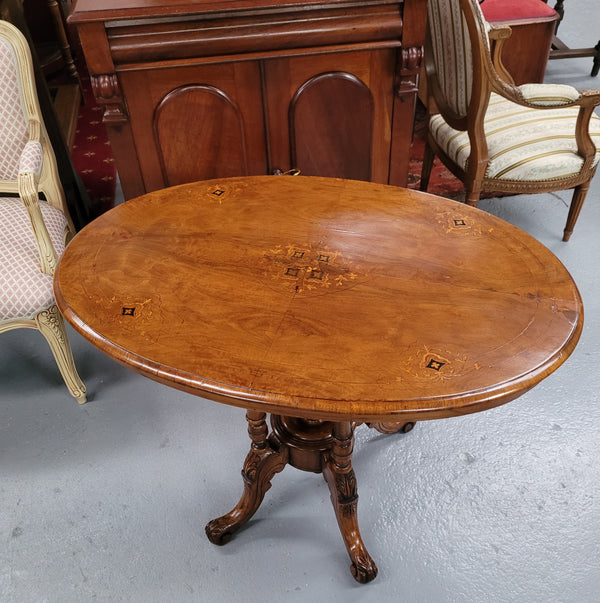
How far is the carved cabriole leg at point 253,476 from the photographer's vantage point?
1500 mm

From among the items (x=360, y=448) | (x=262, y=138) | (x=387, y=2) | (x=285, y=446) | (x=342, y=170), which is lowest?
(x=360, y=448)

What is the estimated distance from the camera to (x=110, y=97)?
192 cm

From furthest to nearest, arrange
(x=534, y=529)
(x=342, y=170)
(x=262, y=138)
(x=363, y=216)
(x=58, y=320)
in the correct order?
1. (x=342, y=170)
2. (x=262, y=138)
3. (x=58, y=320)
4. (x=534, y=529)
5. (x=363, y=216)

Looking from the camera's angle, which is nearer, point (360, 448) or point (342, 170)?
point (360, 448)

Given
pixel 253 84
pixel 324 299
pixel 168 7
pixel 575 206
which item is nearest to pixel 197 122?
pixel 253 84

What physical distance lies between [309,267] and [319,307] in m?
Result: 0.15

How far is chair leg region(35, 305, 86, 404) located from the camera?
1.82m

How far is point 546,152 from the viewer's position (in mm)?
2281

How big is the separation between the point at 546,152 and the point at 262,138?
3.68 ft

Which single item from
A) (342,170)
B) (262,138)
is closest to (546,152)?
(342,170)

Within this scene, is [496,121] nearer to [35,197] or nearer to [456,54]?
[456,54]

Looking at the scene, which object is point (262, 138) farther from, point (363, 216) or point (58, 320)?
point (58, 320)

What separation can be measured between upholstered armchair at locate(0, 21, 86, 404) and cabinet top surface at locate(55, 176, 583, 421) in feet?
1.25

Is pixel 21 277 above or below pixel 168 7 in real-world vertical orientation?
below
